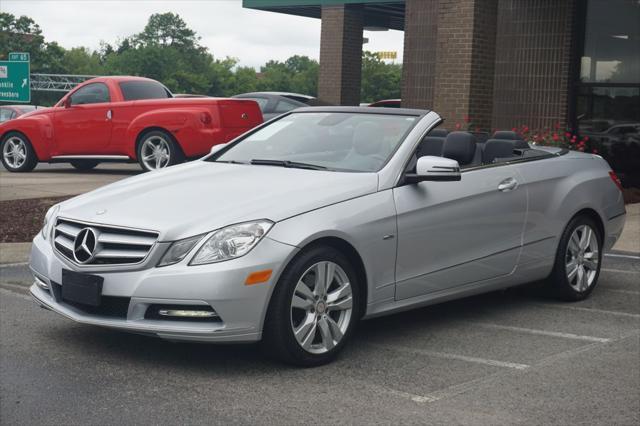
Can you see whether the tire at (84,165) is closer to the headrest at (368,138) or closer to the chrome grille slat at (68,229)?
the headrest at (368,138)

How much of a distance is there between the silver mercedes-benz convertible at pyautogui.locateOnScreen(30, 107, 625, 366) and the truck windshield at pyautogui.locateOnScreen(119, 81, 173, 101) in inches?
375

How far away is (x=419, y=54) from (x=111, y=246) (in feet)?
49.4

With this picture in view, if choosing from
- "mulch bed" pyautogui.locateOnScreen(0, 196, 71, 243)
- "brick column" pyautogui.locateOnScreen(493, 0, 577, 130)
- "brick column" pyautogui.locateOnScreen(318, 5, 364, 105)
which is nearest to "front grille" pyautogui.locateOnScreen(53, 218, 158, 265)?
"mulch bed" pyautogui.locateOnScreen(0, 196, 71, 243)

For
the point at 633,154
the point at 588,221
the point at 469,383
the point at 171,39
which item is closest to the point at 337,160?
the point at 469,383

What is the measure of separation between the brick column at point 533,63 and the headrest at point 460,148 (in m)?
10.4

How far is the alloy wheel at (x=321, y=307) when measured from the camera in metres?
5.60

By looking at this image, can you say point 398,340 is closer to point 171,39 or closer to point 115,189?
point 115,189

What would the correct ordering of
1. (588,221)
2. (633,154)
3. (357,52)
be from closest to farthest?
(588,221), (633,154), (357,52)

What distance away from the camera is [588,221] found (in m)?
7.98

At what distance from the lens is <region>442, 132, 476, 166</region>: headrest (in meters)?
6.98

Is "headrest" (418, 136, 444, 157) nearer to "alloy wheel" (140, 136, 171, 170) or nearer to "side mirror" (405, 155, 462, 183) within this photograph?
"side mirror" (405, 155, 462, 183)

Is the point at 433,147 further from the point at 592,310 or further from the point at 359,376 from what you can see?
the point at 359,376

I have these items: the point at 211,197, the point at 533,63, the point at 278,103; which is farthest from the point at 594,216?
the point at 278,103

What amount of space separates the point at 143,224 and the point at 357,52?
2341 centimetres
